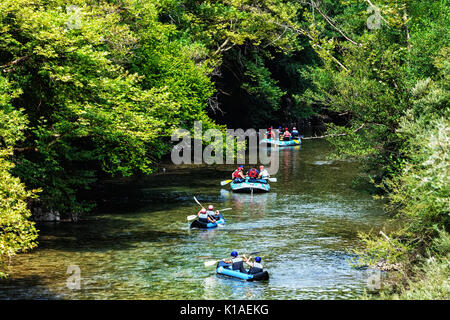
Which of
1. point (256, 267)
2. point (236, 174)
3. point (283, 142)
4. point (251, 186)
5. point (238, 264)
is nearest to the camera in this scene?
point (256, 267)

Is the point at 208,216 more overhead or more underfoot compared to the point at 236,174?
more underfoot

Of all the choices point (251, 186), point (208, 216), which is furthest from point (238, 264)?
point (251, 186)

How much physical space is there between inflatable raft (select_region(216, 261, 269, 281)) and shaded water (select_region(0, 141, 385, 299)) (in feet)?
0.81

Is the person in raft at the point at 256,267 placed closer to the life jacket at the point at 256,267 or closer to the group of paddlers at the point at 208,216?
the life jacket at the point at 256,267

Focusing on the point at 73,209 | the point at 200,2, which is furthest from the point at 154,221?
the point at 200,2

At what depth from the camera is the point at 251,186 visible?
120 ft

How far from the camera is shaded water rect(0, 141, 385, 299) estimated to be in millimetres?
19672

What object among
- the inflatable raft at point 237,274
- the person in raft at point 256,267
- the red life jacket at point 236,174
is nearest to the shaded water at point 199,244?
the inflatable raft at point 237,274

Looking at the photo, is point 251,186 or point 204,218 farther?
point 251,186

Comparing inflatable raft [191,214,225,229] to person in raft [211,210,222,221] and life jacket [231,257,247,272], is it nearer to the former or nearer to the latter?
person in raft [211,210,222,221]

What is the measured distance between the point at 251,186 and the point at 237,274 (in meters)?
15.9

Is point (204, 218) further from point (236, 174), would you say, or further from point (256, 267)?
point (236, 174)

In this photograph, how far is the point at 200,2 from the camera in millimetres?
48375

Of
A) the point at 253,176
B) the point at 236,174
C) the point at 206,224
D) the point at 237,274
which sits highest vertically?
the point at 236,174
